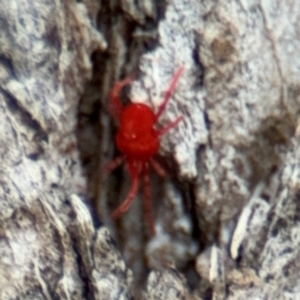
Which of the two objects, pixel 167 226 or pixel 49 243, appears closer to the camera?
pixel 49 243

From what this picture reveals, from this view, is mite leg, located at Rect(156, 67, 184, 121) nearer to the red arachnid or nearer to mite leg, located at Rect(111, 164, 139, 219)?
the red arachnid

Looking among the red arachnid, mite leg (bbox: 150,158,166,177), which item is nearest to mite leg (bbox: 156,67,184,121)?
the red arachnid

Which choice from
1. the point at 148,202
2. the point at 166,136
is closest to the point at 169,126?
the point at 166,136

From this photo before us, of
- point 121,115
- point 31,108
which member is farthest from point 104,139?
point 31,108

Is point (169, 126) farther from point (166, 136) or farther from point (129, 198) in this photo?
point (129, 198)

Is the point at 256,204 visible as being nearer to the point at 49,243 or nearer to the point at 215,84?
the point at 215,84

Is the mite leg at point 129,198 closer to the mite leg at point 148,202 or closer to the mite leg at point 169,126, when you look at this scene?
the mite leg at point 148,202
